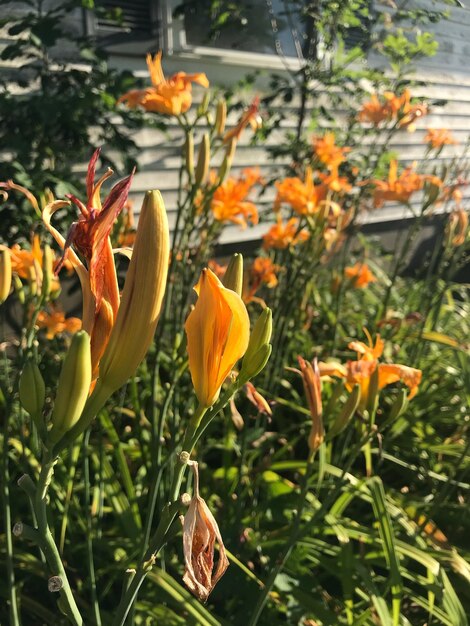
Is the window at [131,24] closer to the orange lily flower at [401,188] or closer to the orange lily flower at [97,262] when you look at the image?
the orange lily flower at [401,188]

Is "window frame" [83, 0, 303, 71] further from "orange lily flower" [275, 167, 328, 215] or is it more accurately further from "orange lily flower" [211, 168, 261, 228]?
"orange lily flower" [275, 167, 328, 215]

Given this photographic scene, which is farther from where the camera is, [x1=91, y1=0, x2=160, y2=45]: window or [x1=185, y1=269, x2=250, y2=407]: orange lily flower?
[x1=91, y1=0, x2=160, y2=45]: window

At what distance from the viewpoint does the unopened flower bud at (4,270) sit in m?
0.86

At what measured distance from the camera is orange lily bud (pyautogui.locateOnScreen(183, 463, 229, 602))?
476 millimetres

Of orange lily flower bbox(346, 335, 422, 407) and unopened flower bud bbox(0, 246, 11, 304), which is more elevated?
unopened flower bud bbox(0, 246, 11, 304)

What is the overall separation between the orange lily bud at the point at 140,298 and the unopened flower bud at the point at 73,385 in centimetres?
3

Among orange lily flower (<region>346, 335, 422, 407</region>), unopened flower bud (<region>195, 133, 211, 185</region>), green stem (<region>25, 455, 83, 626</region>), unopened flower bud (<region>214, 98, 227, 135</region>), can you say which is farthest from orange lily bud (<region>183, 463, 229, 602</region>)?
unopened flower bud (<region>214, 98, 227, 135</region>)

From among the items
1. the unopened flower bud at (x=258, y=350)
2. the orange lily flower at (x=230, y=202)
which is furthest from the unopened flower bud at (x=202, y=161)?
the unopened flower bud at (x=258, y=350)

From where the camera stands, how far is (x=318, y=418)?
35.6 inches

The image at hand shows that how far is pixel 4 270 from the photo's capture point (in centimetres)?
87

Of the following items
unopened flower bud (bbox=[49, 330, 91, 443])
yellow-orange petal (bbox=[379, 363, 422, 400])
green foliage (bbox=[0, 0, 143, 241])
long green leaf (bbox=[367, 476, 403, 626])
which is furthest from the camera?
green foliage (bbox=[0, 0, 143, 241])

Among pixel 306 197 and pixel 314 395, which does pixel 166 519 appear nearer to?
pixel 314 395

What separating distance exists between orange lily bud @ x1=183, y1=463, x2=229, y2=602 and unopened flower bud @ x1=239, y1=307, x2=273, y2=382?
5.4 inches

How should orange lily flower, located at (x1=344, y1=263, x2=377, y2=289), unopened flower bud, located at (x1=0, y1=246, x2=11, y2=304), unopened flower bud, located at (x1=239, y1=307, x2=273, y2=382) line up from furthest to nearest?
orange lily flower, located at (x1=344, y1=263, x2=377, y2=289) < unopened flower bud, located at (x1=0, y1=246, x2=11, y2=304) < unopened flower bud, located at (x1=239, y1=307, x2=273, y2=382)
